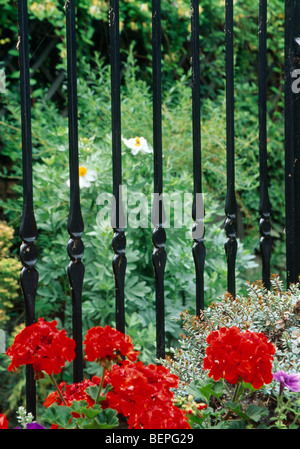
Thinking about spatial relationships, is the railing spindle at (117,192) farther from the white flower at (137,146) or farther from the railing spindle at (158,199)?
the white flower at (137,146)

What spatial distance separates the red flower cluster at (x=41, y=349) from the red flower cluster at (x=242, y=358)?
0.27 m

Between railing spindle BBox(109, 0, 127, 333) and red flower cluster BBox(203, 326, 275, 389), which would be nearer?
red flower cluster BBox(203, 326, 275, 389)

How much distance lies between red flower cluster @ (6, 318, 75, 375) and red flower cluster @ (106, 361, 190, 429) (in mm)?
102

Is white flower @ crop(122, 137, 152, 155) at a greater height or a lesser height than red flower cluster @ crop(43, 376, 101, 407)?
greater

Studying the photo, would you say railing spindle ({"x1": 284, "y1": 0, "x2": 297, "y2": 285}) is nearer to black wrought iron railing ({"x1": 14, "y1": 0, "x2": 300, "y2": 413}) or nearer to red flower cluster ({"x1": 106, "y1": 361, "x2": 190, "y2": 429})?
black wrought iron railing ({"x1": 14, "y1": 0, "x2": 300, "y2": 413})

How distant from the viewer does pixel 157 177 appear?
1.39 m

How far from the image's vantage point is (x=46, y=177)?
229cm

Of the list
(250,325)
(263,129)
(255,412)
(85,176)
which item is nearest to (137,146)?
(85,176)

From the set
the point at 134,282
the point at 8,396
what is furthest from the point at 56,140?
the point at 8,396

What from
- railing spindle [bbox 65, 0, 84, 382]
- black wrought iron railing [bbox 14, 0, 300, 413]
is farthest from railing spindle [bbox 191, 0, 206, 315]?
railing spindle [bbox 65, 0, 84, 382]

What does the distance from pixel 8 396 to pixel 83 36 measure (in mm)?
1990

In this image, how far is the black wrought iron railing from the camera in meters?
1.19

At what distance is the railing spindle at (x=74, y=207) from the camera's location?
1.24 m
